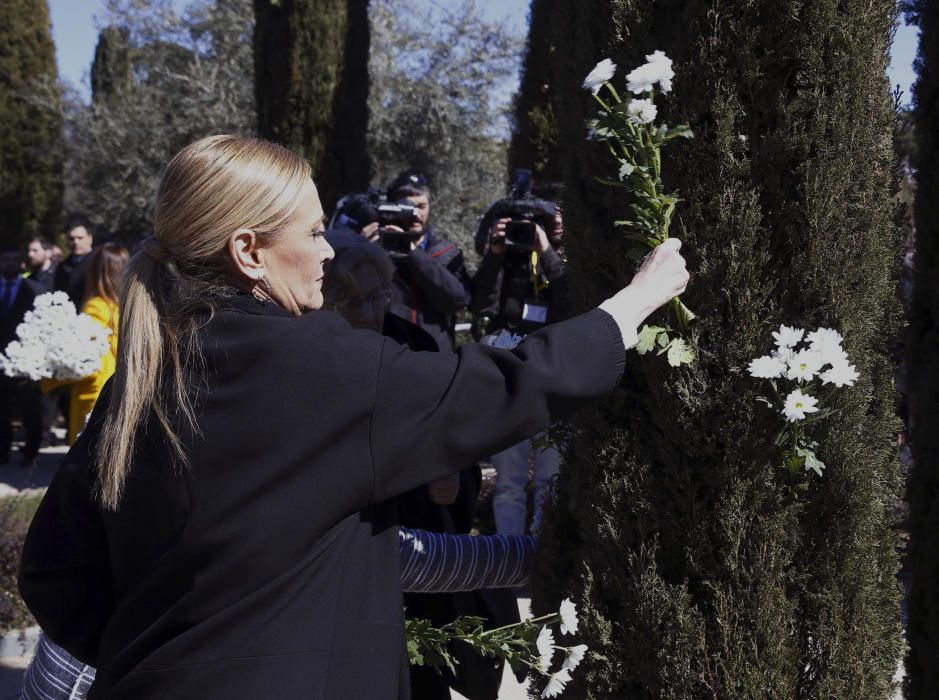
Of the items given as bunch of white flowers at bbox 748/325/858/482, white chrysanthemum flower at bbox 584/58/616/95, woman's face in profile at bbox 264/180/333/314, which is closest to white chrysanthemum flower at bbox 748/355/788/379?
bunch of white flowers at bbox 748/325/858/482

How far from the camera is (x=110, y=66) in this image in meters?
17.7

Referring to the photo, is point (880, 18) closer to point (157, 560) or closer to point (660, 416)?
point (660, 416)

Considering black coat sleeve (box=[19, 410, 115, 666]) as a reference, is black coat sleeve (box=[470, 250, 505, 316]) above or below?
above

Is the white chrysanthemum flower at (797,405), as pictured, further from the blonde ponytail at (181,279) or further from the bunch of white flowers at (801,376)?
the blonde ponytail at (181,279)

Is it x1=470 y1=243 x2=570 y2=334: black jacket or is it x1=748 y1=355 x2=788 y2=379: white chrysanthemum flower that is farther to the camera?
x1=470 y1=243 x2=570 y2=334: black jacket

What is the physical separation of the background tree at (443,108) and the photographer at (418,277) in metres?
9.09

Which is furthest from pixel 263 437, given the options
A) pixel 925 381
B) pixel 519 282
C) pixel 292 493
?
pixel 519 282

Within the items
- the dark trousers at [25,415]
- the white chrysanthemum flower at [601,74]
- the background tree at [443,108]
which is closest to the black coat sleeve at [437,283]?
the white chrysanthemum flower at [601,74]

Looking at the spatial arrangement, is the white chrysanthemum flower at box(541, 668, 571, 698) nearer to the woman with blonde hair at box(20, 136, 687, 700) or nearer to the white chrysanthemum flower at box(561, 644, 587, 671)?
the white chrysanthemum flower at box(561, 644, 587, 671)

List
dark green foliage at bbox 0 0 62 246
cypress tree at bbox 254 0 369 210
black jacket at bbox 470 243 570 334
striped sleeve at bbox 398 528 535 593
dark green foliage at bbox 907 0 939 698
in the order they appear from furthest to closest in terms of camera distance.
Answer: dark green foliage at bbox 0 0 62 246
cypress tree at bbox 254 0 369 210
black jacket at bbox 470 243 570 334
dark green foliage at bbox 907 0 939 698
striped sleeve at bbox 398 528 535 593

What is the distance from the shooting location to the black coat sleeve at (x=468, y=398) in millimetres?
1661

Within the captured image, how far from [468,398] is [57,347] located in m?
4.16

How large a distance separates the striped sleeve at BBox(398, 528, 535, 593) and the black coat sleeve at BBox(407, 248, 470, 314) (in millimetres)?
3185

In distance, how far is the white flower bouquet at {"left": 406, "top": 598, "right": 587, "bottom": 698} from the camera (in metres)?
2.11
